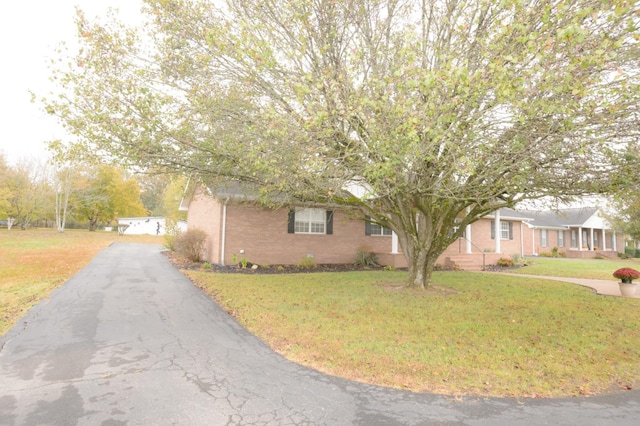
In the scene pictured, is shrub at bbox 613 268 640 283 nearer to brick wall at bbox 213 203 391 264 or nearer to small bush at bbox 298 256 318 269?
brick wall at bbox 213 203 391 264

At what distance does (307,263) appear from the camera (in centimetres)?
1598

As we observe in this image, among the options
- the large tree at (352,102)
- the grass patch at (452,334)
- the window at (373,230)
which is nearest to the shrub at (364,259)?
the window at (373,230)

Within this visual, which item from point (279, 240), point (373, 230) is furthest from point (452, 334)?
point (373, 230)

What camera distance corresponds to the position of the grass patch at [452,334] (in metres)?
4.54

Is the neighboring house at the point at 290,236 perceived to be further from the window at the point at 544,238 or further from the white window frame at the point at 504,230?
the window at the point at 544,238

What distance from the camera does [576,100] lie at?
5.26m

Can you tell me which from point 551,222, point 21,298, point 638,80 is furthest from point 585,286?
point 551,222

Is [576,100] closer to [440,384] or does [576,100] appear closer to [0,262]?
[440,384]

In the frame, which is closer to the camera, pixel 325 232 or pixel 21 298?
pixel 21 298

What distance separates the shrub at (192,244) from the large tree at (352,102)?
24.9ft

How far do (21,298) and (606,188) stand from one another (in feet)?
43.5

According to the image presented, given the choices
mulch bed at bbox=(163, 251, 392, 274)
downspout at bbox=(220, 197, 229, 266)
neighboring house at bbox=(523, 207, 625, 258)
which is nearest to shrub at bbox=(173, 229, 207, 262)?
mulch bed at bbox=(163, 251, 392, 274)

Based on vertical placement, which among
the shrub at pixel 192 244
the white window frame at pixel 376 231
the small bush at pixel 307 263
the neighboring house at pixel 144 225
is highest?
the neighboring house at pixel 144 225

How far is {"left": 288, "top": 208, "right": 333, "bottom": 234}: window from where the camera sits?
1641 cm
